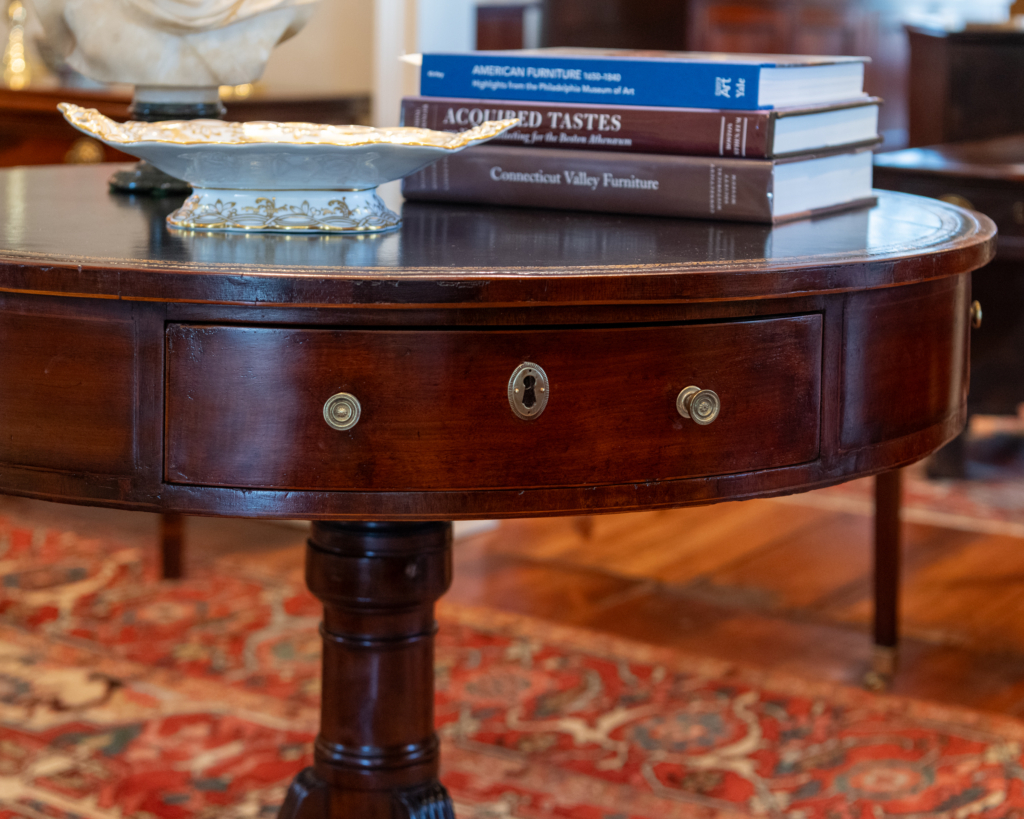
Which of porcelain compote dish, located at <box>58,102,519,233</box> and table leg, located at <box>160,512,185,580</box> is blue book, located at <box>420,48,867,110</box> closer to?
porcelain compote dish, located at <box>58,102,519,233</box>

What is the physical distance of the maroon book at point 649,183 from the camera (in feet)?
3.38

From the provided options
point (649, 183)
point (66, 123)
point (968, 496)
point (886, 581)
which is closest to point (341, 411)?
point (649, 183)

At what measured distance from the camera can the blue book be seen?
1029 millimetres

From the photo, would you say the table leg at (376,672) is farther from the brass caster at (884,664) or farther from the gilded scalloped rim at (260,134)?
the brass caster at (884,664)

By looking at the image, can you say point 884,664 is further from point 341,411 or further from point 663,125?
point 341,411

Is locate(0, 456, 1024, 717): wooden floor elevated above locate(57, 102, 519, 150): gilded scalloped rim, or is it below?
below

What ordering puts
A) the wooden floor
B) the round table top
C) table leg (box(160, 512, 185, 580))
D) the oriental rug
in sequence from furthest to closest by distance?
1. the oriental rug
2. table leg (box(160, 512, 185, 580))
3. the wooden floor
4. the round table top

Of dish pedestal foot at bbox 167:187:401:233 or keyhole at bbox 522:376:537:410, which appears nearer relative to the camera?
keyhole at bbox 522:376:537:410

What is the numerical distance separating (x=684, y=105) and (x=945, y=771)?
3.50 feet

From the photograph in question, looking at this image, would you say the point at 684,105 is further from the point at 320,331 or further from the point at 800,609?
the point at 800,609

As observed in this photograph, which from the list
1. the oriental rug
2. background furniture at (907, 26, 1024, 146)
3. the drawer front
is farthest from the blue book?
background furniture at (907, 26, 1024, 146)

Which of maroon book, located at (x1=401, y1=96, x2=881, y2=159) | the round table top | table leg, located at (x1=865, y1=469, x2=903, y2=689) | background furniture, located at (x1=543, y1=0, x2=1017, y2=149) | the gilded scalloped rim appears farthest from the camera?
background furniture, located at (x1=543, y1=0, x2=1017, y2=149)

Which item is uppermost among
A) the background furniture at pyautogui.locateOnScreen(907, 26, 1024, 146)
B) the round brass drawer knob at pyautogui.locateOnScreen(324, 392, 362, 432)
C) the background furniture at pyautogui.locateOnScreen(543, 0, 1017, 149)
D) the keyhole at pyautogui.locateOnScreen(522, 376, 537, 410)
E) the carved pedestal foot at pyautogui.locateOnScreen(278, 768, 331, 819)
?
the background furniture at pyautogui.locateOnScreen(543, 0, 1017, 149)

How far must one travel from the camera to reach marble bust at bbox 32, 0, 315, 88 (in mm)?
1217
